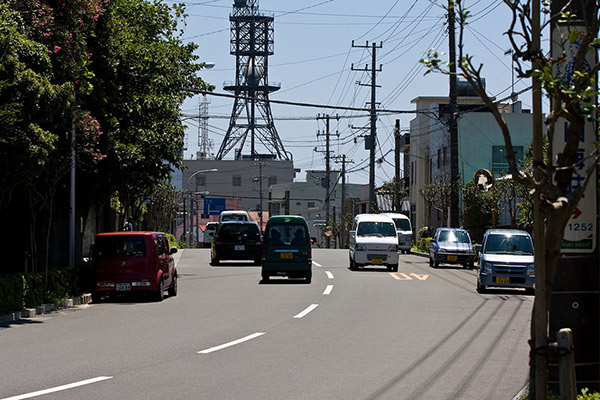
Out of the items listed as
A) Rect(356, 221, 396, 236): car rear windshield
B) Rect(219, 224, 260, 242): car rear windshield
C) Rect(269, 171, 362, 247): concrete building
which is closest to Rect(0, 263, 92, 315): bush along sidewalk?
Rect(219, 224, 260, 242): car rear windshield

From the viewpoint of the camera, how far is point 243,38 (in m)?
97.2

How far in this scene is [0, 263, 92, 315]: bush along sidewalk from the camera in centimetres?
1812

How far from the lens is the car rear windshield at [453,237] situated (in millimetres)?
38281

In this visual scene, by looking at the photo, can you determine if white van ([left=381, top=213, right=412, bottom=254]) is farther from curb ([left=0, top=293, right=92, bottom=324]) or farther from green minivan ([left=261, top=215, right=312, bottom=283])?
curb ([left=0, top=293, right=92, bottom=324])

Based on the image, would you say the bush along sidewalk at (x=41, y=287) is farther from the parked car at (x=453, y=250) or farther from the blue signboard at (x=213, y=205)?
the blue signboard at (x=213, y=205)

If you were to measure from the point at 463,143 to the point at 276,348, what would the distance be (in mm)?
51256

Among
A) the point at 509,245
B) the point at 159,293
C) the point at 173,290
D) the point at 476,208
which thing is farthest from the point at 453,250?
the point at 159,293

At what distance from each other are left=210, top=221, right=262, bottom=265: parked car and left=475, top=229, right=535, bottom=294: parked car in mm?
14103

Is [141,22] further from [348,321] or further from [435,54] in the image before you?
[435,54]

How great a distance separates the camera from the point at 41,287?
2008cm

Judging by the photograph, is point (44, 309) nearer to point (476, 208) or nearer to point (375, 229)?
point (375, 229)

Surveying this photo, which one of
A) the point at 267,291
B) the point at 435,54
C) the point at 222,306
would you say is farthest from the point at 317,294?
the point at 435,54

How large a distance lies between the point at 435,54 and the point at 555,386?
3559 millimetres

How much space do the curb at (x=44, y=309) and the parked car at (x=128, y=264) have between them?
51cm
